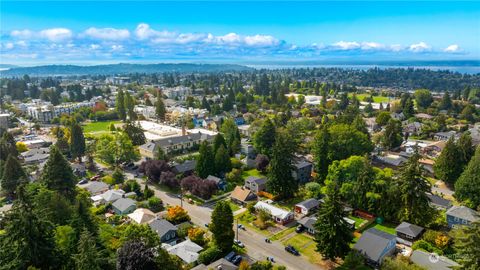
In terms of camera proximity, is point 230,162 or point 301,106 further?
point 301,106

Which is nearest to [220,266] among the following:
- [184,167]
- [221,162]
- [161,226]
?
[161,226]

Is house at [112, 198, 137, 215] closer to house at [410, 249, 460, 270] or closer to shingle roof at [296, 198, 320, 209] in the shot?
shingle roof at [296, 198, 320, 209]

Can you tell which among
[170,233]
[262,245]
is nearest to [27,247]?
[170,233]

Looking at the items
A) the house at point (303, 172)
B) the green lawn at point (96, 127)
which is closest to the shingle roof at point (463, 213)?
the house at point (303, 172)

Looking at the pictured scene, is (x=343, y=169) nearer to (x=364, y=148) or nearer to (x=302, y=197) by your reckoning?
(x=302, y=197)

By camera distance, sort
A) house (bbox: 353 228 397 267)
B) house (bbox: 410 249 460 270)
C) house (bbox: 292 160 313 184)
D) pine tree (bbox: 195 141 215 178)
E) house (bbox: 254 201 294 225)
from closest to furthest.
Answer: house (bbox: 410 249 460 270) < house (bbox: 353 228 397 267) < house (bbox: 254 201 294 225) < house (bbox: 292 160 313 184) < pine tree (bbox: 195 141 215 178)

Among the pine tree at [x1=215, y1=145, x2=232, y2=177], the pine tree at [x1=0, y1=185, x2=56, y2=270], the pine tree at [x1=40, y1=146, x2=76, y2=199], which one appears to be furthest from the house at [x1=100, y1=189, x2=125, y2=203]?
the pine tree at [x1=0, y1=185, x2=56, y2=270]

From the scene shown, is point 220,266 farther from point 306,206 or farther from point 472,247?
point 472,247
